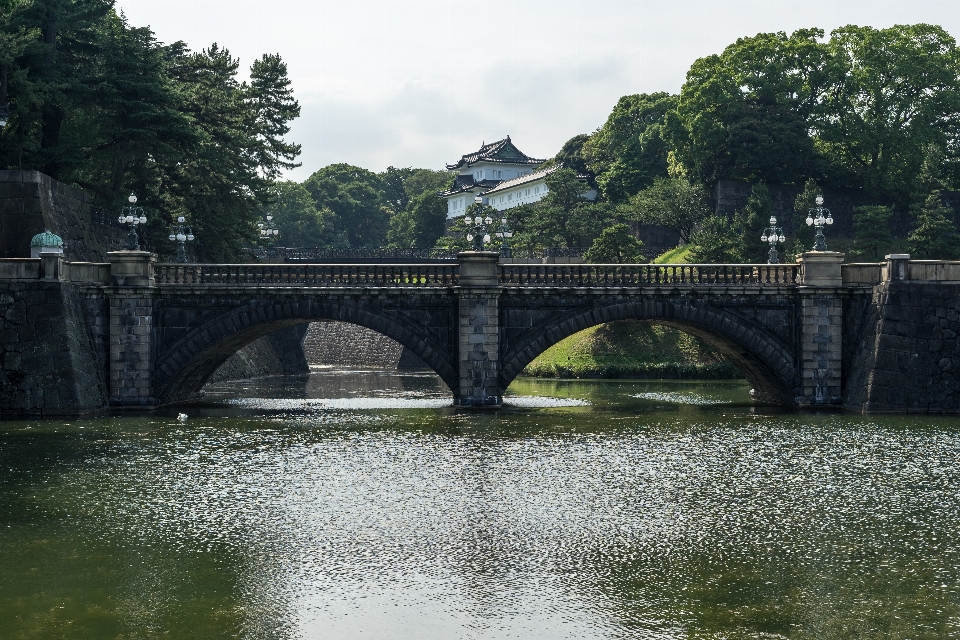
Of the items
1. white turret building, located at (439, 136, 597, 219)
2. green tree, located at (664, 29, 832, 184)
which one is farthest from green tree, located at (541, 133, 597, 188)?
green tree, located at (664, 29, 832, 184)

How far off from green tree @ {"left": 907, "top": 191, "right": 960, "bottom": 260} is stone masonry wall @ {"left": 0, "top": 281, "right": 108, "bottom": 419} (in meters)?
64.6

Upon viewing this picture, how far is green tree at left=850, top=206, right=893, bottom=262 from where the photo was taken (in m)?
89.9

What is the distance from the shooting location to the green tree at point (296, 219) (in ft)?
525

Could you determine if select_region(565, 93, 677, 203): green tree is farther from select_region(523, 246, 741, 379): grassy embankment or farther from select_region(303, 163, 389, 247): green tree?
select_region(303, 163, 389, 247): green tree

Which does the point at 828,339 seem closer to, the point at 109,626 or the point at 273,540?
the point at 273,540

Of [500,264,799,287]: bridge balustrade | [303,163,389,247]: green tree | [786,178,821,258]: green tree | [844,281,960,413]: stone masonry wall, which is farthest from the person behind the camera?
[303,163,389,247]: green tree

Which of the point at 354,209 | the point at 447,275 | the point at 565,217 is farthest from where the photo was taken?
the point at 354,209

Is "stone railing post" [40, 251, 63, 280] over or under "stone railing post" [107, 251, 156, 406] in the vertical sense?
over

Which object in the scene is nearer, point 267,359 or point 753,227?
point 267,359

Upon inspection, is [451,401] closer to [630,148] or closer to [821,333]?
[821,333]

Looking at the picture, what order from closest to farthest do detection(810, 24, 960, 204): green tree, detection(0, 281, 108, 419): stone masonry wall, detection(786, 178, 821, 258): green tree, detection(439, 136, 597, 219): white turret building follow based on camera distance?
detection(0, 281, 108, 419): stone masonry wall → detection(786, 178, 821, 258): green tree → detection(810, 24, 960, 204): green tree → detection(439, 136, 597, 219): white turret building

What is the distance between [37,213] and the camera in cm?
5466

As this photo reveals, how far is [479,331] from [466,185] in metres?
115

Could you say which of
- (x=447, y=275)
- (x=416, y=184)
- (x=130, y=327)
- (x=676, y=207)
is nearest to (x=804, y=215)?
(x=676, y=207)
